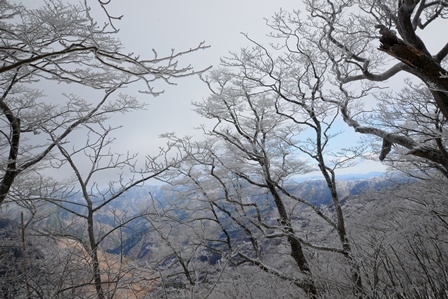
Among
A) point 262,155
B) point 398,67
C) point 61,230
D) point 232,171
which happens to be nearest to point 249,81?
point 262,155

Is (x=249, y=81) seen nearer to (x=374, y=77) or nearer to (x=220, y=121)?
(x=220, y=121)

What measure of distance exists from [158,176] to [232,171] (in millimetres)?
3119

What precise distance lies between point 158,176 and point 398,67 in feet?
18.8

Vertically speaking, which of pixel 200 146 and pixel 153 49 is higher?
pixel 200 146

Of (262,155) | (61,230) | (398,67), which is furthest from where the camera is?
(262,155)

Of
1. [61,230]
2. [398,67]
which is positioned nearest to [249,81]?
[398,67]

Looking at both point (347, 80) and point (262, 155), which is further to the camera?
point (262, 155)

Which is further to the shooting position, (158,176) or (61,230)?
(158,176)

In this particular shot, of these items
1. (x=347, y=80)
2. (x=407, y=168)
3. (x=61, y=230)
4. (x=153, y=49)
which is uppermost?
(x=347, y=80)

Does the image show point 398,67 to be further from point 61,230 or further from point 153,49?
point 61,230

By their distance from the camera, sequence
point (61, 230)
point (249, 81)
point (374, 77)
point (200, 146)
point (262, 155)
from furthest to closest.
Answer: point (200, 146)
point (249, 81)
point (262, 155)
point (61, 230)
point (374, 77)

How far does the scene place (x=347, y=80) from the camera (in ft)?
21.9

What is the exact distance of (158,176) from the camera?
6590 millimetres

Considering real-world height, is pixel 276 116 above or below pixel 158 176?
above
